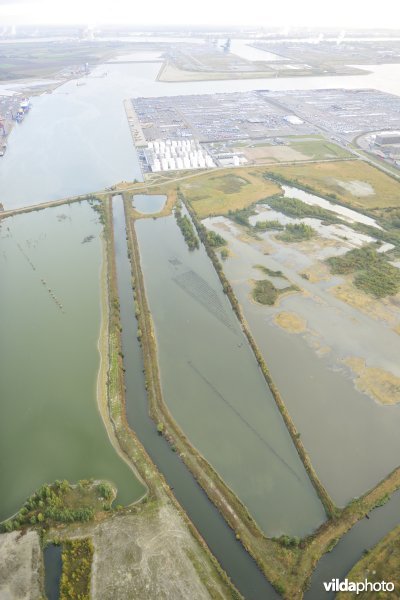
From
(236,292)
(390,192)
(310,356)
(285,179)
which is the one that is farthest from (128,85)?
(310,356)

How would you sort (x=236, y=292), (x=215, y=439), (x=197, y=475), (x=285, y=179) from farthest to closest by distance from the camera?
(x=285, y=179) < (x=236, y=292) < (x=215, y=439) < (x=197, y=475)

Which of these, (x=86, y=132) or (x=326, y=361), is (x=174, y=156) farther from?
(x=326, y=361)

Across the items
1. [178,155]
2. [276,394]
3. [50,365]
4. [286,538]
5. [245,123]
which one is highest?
[245,123]

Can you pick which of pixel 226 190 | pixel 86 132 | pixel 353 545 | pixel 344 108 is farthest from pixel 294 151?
pixel 353 545

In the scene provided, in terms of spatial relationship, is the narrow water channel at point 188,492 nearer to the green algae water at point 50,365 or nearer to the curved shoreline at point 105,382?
the curved shoreline at point 105,382

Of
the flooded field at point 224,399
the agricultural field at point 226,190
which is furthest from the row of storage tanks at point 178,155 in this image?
the flooded field at point 224,399

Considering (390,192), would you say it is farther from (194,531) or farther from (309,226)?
(194,531)
